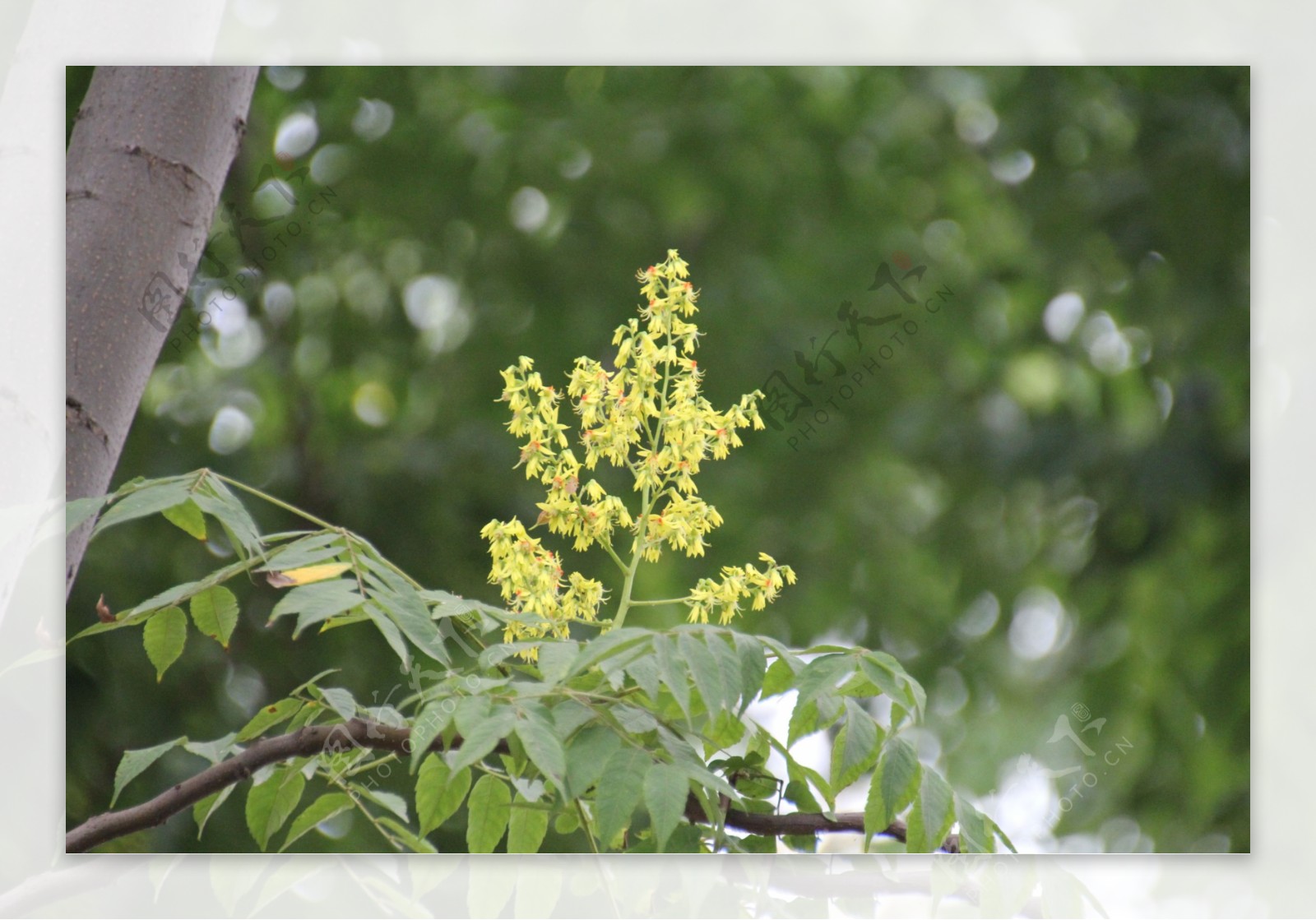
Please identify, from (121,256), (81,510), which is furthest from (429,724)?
(121,256)

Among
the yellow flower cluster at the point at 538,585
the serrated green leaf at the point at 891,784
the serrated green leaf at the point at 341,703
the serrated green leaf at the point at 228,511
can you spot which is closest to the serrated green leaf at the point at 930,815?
the serrated green leaf at the point at 891,784

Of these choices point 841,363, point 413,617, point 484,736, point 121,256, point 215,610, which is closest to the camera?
point 484,736

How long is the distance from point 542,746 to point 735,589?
1.55 ft

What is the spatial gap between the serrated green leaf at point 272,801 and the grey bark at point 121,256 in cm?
32

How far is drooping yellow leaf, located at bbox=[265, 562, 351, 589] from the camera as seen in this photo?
0.96m

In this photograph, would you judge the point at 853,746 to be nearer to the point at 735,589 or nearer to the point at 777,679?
the point at 777,679

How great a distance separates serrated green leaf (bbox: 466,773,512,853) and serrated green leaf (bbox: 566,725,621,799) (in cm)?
19

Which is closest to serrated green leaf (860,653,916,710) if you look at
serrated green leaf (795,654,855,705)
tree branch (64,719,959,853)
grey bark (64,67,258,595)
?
serrated green leaf (795,654,855,705)

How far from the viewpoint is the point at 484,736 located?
84 cm

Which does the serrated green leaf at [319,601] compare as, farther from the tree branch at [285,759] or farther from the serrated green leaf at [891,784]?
the serrated green leaf at [891,784]

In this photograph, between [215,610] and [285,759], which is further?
[215,610]

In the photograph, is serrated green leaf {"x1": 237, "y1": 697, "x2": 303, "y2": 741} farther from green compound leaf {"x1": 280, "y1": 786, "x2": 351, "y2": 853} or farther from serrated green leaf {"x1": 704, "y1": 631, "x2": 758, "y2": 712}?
serrated green leaf {"x1": 704, "y1": 631, "x2": 758, "y2": 712}

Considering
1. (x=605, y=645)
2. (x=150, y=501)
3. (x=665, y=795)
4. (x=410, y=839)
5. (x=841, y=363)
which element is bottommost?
(x=410, y=839)

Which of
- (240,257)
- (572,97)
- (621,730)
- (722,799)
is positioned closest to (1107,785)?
(722,799)
